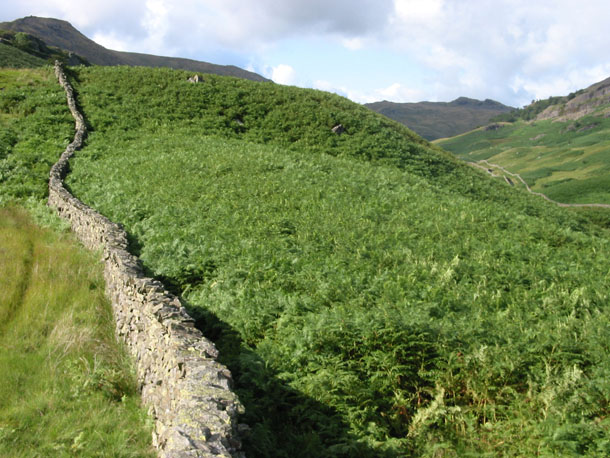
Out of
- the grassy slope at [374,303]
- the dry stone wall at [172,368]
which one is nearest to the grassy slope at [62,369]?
the dry stone wall at [172,368]

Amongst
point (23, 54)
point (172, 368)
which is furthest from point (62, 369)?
point (23, 54)

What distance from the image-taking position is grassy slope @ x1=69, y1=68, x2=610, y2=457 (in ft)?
20.2

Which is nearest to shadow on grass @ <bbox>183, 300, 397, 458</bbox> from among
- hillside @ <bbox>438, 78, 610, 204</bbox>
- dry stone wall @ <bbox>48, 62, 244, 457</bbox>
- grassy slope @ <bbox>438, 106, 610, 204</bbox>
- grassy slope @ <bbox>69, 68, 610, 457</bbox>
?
grassy slope @ <bbox>69, 68, 610, 457</bbox>

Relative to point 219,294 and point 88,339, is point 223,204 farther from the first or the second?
point 88,339

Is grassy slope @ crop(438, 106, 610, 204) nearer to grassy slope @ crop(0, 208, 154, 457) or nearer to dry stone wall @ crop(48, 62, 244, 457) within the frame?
dry stone wall @ crop(48, 62, 244, 457)

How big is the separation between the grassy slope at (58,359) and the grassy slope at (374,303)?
169 cm

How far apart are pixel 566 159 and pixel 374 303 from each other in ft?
498

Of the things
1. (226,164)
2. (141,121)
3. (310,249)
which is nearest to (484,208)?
(310,249)

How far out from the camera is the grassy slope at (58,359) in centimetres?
557

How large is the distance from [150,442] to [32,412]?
1.76 meters

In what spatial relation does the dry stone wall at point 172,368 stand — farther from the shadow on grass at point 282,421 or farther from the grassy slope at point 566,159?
the grassy slope at point 566,159

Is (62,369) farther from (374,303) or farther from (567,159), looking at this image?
(567,159)

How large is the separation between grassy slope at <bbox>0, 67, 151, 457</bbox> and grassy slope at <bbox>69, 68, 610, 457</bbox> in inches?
66.7

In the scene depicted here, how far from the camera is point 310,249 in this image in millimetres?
11602
